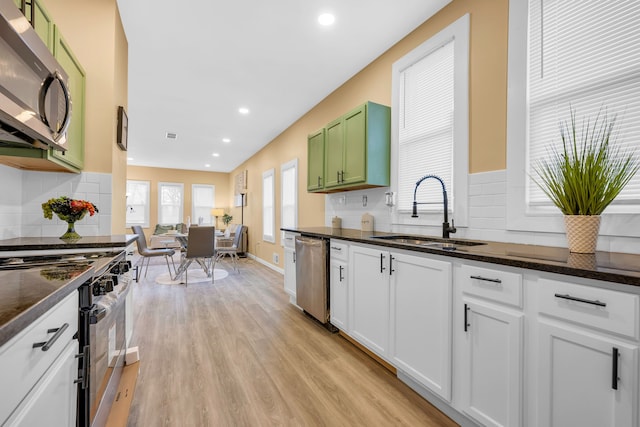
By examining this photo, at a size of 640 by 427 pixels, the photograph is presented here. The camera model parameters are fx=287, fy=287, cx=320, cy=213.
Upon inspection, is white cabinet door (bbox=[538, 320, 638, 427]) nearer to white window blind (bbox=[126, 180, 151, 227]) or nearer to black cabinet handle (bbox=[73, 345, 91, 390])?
black cabinet handle (bbox=[73, 345, 91, 390])

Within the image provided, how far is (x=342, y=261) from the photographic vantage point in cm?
254

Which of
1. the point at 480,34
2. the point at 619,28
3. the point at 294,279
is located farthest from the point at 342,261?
the point at 619,28

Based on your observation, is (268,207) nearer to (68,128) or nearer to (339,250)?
(339,250)

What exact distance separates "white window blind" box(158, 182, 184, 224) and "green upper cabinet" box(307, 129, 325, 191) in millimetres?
7317

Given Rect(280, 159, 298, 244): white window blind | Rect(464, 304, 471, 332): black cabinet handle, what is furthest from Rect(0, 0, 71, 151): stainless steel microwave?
Rect(280, 159, 298, 244): white window blind

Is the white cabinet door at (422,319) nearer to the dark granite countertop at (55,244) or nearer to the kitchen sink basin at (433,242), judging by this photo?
the kitchen sink basin at (433,242)

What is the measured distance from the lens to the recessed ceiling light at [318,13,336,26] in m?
2.39

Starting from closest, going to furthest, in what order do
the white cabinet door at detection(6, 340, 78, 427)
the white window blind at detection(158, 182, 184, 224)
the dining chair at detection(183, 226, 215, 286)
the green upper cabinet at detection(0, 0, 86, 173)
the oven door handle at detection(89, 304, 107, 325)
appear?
1. the white cabinet door at detection(6, 340, 78, 427)
2. the oven door handle at detection(89, 304, 107, 325)
3. the green upper cabinet at detection(0, 0, 86, 173)
4. the dining chair at detection(183, 226, 215, 286)
5. the white window blind at detection(158, 182, 184, 224)

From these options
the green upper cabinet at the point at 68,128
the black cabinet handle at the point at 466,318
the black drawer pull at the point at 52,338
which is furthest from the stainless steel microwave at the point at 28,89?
the black cabinet handle at the point at 466,318

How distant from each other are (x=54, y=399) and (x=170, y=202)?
9.60 meters

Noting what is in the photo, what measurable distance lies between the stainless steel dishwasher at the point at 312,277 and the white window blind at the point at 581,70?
5.69ft

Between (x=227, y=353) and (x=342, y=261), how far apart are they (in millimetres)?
1212

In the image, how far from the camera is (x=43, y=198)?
2283mm

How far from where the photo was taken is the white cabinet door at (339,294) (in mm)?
2490
